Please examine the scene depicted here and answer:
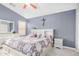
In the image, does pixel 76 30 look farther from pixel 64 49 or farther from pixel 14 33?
pixel 14 33

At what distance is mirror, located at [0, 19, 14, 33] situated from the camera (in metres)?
1.83

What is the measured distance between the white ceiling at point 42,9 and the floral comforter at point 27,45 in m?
0.40

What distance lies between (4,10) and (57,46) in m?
1.04

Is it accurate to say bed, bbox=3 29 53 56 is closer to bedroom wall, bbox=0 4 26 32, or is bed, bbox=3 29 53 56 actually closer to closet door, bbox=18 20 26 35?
closet door, bbox=18 20 26 35

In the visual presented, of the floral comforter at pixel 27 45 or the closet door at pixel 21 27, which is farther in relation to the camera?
the closet door at pixel 21 27

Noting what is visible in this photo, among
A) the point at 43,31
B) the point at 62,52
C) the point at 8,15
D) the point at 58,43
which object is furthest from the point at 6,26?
the point at 62,52

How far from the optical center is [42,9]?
1885mm

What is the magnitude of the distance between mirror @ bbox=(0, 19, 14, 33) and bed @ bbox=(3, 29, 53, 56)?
0.14 meters

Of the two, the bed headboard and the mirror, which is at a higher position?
the mirror

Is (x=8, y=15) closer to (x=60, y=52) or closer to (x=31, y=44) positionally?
(x=31, y=44)

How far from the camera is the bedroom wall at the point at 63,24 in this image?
6.04ft

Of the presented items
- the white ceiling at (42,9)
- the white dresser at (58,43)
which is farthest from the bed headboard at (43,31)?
the white ceiling at (42,9)

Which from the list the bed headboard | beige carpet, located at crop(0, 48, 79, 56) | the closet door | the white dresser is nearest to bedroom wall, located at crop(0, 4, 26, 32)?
the closet door

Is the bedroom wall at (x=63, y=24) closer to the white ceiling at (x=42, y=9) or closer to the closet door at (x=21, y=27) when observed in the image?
the white ceiling at (x=42, y=9)
